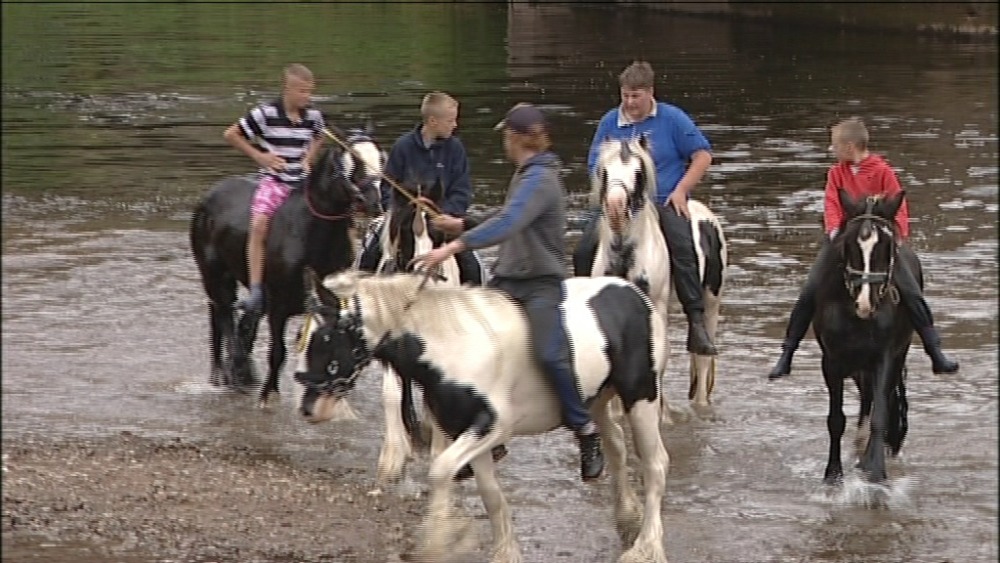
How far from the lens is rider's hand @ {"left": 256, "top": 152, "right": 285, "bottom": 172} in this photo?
11.2m

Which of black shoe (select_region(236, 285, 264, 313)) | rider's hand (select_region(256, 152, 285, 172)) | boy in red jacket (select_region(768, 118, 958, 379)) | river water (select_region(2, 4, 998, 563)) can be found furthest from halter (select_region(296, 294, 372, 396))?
black shoe (select_region(236, 285, 264, 313))

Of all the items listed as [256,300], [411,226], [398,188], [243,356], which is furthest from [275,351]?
[398,188]

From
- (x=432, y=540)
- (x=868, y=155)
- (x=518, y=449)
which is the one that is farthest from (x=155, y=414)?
(x=868, y=155)

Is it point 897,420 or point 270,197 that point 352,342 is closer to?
point 270,197

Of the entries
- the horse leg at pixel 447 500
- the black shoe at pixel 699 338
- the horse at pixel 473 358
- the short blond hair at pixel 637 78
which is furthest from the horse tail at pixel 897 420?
the horse leg at pixel 447 500

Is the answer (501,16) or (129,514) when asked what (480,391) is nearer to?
(129,514)

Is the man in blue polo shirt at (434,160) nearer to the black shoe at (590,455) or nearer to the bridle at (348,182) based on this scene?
the bridle at (348,182)

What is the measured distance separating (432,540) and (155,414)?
162 inches

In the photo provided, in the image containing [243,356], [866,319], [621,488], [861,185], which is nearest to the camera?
[621,488]

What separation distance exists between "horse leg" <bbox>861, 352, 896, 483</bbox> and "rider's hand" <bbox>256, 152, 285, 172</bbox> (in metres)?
4.11

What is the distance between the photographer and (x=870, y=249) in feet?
30.6

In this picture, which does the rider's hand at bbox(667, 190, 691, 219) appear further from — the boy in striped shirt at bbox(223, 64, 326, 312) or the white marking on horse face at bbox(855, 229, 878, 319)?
the boy in striped shirt at bbox(223, 64, 326, 312)

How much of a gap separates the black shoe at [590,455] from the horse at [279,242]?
2.80 m

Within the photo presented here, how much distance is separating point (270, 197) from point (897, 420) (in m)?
4.33
